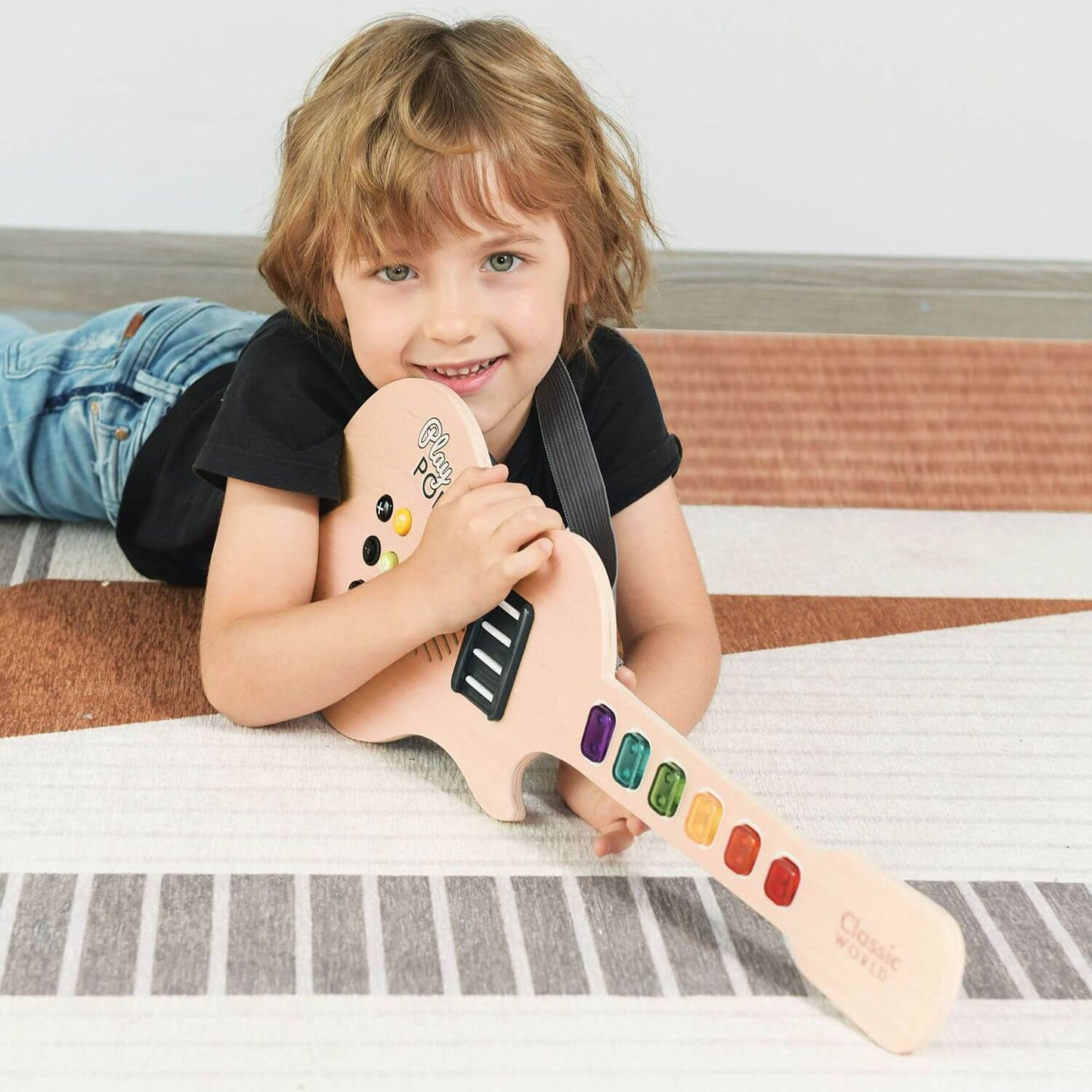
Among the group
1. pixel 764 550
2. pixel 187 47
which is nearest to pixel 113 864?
pixel 764 550

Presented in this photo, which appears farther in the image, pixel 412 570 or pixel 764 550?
pixel 764 550

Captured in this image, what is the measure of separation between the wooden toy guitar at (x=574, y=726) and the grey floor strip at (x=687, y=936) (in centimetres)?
4

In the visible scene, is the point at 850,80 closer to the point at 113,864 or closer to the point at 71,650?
the point at 71,650

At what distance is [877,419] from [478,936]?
0.85 metres

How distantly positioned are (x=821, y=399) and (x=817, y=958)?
2.78 feet

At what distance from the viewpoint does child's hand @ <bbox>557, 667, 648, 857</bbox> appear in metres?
0.73

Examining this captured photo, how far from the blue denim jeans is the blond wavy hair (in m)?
0.25

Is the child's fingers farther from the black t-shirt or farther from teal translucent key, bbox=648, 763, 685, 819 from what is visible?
the black t-shirt

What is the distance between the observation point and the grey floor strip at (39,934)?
632 millimetres

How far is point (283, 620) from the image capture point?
0.81 meters

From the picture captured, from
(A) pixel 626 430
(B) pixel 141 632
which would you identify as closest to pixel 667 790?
(A) pixel 626 430

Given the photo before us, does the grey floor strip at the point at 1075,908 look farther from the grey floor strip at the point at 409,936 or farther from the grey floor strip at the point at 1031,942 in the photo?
the grey floor strip at the point at 409,936

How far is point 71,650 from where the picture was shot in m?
0.94

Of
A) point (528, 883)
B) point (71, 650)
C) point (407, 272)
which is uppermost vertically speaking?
point (407, 272)
